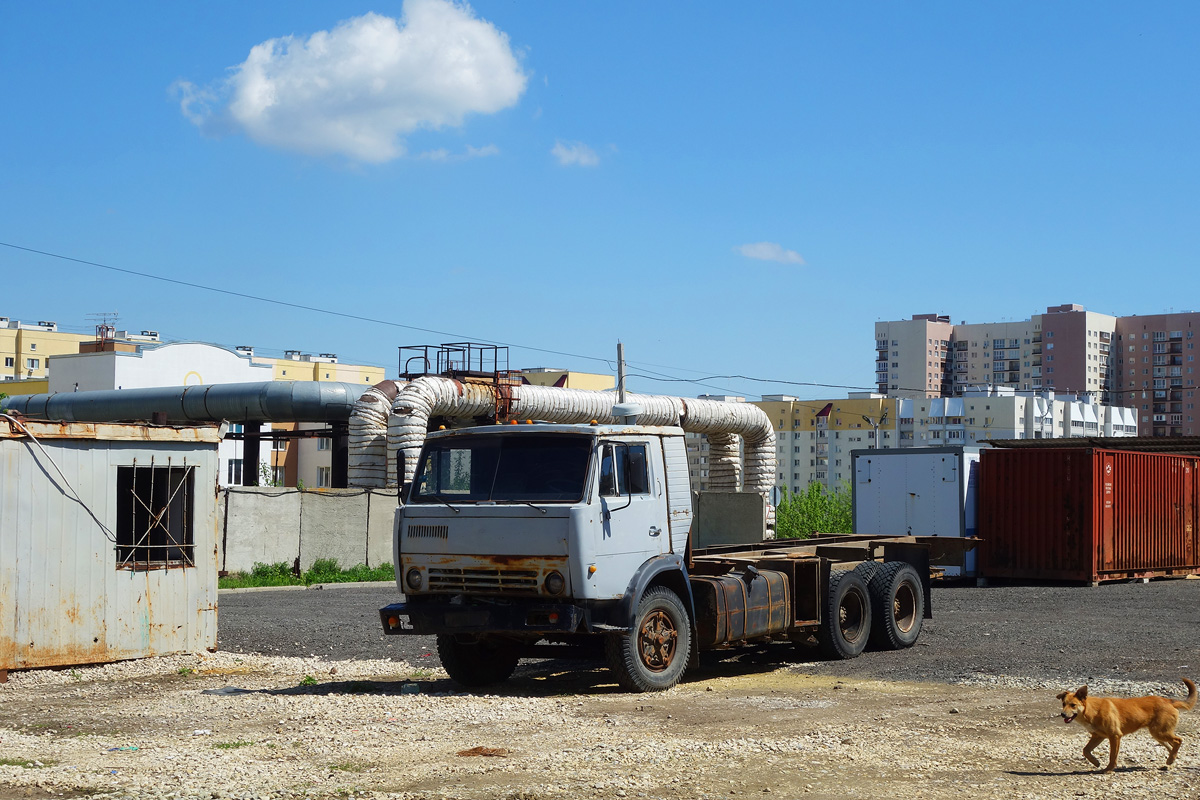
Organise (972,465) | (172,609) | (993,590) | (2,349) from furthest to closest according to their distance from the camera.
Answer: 1. (2,349)
2. (972,465)
3. (993,590)
4. (172,609)

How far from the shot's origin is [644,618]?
10.9m

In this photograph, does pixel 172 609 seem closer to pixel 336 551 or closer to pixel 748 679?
pixel 748 679

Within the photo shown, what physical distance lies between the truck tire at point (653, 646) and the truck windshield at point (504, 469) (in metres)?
1.34

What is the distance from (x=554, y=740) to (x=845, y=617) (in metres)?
6.07

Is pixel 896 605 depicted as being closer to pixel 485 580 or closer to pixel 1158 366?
pixel 485 580

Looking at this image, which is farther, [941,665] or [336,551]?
[336,551]

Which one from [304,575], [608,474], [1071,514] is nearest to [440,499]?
[608,474]

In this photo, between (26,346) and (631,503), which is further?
(26,346)

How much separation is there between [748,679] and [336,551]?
725 inches

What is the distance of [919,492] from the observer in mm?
25531

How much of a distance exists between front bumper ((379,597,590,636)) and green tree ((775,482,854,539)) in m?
33.9

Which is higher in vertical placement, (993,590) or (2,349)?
(2,349)

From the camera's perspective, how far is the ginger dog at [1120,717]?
7.40 meters

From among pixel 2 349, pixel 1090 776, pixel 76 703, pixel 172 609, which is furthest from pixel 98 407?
pixel 2 349
